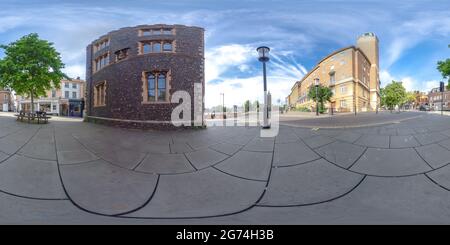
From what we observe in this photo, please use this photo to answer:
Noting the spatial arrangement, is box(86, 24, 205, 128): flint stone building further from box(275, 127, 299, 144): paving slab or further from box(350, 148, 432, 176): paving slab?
box(350, 148, 432, 176): paving slab

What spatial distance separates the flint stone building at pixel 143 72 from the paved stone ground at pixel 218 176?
15cm

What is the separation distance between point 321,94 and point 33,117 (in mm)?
2317

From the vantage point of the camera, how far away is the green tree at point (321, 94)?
1463mm

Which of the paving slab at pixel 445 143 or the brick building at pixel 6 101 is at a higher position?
the brick building at pixel 6 101

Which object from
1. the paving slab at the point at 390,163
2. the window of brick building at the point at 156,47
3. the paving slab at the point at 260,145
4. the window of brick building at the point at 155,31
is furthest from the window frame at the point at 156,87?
the paving slab at the point at 390,163

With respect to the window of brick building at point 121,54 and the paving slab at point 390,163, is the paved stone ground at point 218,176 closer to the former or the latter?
the paving slab at point 390,163

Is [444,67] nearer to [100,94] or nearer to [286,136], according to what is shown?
[286,136]

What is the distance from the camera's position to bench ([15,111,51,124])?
1.59 m

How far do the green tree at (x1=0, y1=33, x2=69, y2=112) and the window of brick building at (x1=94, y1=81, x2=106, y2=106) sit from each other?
27 centimetres

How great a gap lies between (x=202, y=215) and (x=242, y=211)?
31 centimetres

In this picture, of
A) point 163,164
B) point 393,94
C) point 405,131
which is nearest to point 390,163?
point 405,131

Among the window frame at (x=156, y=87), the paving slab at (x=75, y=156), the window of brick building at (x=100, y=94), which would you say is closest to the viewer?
the window frame at (x=156, y=87)

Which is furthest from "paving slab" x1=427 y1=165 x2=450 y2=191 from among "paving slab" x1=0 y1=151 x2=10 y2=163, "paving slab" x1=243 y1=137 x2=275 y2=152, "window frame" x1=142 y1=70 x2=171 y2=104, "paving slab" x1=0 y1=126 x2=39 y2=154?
"paving slab" x1=0 y1=151 x2=10 y2=163
